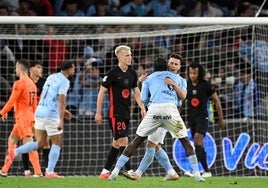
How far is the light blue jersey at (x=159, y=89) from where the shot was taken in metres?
14.6

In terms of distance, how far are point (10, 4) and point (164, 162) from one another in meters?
8.83

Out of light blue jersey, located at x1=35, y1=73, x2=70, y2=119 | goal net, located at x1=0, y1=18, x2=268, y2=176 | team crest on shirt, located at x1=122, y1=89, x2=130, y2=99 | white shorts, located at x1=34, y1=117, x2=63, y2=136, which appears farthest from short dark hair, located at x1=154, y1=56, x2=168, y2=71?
goal net, located at x1=0, y1=18, x2=268, y2=176

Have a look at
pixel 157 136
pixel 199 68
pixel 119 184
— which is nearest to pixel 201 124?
pixel 199 68

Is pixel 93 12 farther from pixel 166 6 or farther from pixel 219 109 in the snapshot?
pixel 219 109

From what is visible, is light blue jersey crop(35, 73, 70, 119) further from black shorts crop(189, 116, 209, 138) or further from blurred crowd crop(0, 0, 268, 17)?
blurred crowd crop(0, 0, 268, 17)

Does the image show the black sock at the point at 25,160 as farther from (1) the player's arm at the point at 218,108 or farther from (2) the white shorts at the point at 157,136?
(2) the white shorts at the point at 157,136

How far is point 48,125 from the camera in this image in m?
17.3

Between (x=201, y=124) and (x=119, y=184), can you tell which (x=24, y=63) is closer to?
(x=201, y=124)

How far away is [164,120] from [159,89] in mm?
471

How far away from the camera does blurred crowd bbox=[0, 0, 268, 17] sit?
23156mm

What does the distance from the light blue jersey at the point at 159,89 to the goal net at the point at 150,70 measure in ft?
14.4

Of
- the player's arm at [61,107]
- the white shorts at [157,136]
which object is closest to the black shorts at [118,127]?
the white shorts at [157,136]

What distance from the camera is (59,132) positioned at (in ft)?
56.4

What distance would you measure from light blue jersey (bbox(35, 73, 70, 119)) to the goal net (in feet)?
6.57
